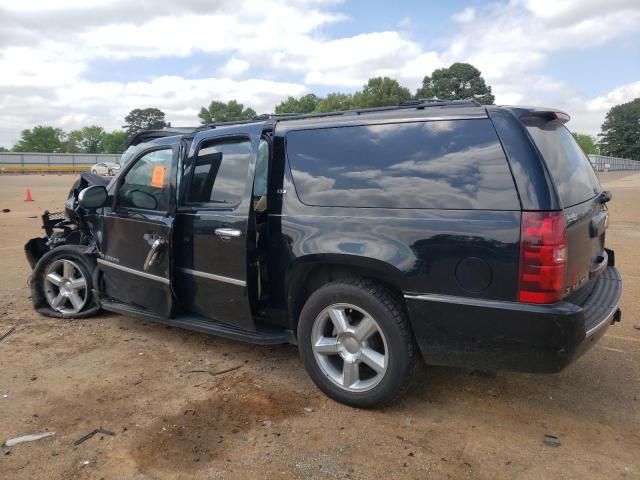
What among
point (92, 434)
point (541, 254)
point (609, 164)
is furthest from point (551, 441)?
point (609, 164)

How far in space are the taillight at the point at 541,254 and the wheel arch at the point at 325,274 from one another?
69 cm

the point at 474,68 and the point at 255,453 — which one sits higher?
the point at 474,68

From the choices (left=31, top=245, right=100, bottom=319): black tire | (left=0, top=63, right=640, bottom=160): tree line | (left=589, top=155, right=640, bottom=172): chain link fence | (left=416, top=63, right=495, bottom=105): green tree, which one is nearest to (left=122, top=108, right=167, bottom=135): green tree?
(left=0, top=63, right=640, bottom=160): tree line

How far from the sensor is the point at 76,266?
5121mm

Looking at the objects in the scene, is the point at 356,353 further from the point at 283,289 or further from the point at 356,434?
the point at 283,289

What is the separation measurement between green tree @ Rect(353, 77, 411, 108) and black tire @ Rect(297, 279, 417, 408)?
183ft

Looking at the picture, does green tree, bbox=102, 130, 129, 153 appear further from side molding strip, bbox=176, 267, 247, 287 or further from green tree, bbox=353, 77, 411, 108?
side molding strip, bbox=176, 267, 247, 287

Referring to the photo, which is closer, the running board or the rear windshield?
the rear windshield

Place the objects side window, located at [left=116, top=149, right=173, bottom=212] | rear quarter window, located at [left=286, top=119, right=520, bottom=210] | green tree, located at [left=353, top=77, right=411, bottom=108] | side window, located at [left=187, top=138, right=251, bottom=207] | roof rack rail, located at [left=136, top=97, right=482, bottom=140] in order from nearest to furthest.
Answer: rear quarter window, located at [left=286, top=119, right=520, bottom=210], roof rack rail, located at [left=136, top=97, right=482, bottom=140], side window, located at [left=187, top=138, right=251, bottom=207], side window, located at [left=116, top=149, right=173, bottom=212], green tree, located at [left=353, top=77, right=411, bottom=108]

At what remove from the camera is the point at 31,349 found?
4.46 metres

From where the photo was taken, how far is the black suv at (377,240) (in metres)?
Result: 2.80

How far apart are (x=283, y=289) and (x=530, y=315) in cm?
172

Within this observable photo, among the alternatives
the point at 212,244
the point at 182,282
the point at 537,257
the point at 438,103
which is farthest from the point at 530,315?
the point at 182,282

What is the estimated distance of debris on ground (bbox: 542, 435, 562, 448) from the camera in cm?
298
